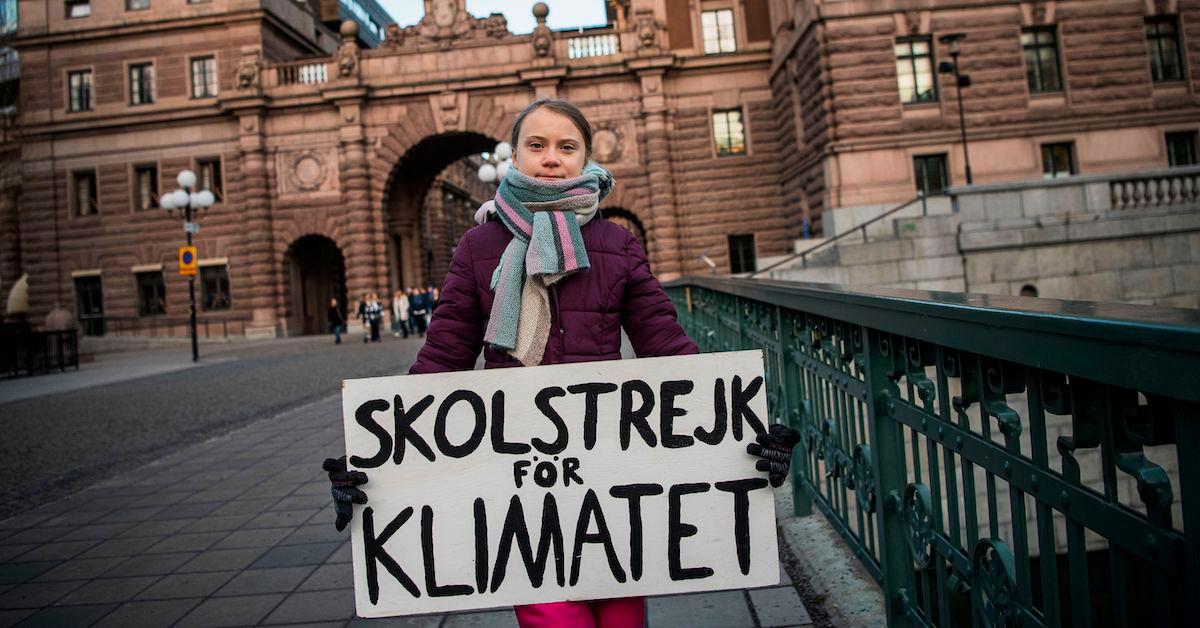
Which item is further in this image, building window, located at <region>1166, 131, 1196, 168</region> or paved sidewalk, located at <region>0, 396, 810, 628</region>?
building window, located at <region>1166, 131, 1196, 168</region>

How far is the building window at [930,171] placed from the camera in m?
21.9

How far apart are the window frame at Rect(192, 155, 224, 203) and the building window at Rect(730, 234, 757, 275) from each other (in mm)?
19982

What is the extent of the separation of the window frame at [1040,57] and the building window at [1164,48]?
111 inches

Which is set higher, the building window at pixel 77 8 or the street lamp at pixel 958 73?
the building window at pixel 77 8

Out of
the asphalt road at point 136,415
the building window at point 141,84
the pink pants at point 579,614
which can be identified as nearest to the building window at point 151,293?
the building window at point 141,84

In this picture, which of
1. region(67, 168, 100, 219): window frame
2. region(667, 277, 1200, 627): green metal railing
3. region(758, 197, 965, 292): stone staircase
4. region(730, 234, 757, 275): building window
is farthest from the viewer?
region(67, 168, 100, 219): window frame

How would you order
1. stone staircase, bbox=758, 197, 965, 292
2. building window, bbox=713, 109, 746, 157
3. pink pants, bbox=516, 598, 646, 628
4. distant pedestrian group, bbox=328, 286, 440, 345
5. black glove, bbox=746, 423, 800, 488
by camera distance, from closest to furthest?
1. black glove, bbox=746, 423, 800, 488
2. pink pants, bbox=516, 598, 646, 628
3. stone staircase, bbox=758, 197, 965, 292
4. distant pedestrian group, bbox=328, 286, 440, 345
5. building window, bbox=713, 109, 746, 157

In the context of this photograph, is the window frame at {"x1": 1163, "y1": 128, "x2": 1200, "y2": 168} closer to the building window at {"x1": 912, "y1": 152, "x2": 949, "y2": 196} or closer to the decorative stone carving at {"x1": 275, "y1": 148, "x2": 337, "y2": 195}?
the building window at {"x1": 912, "y1": 152, "x2": 949, "y2": 196}

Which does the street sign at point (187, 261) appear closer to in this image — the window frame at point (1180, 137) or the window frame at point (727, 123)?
the window frame at point (727, 123)

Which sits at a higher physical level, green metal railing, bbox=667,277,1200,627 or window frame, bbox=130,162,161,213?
window frame, bbox=130,162,161,213

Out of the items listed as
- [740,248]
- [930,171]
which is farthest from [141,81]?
[930,171]

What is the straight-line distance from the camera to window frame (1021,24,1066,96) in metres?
22.0

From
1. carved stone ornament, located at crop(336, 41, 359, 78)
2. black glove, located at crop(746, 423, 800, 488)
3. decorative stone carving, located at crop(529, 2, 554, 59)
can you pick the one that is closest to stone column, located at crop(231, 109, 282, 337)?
carved stone ornament, located at crop(336, 41, 359, 78)

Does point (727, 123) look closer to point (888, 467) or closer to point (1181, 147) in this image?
point (1181, 147)
